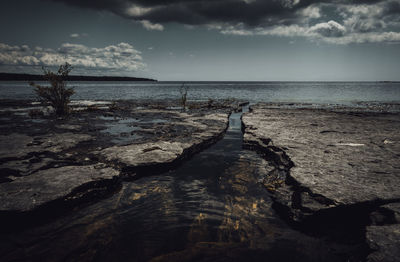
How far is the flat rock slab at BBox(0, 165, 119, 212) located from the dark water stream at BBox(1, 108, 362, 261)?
26 cm

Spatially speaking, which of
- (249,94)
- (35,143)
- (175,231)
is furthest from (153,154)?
(249,94)

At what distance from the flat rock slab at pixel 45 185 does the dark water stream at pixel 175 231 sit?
26cm

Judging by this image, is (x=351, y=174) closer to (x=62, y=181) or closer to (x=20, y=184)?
(x=62, y=181)

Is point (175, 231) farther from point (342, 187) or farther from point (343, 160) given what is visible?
point (343, 160)

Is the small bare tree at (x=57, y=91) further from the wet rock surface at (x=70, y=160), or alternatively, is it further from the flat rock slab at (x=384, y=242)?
the flat rock slab at (x=384, y=242)

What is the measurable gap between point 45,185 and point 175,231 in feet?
5.39

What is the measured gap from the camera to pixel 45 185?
8.13ft

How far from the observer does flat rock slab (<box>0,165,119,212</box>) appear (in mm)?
2156

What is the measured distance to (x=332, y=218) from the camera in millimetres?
2127

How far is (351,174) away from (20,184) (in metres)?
4.02

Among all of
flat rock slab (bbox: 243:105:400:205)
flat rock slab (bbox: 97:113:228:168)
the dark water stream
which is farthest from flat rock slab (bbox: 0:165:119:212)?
flat rock slab (bbox: 243:105:400:205)

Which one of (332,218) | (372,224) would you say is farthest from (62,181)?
(372,224)

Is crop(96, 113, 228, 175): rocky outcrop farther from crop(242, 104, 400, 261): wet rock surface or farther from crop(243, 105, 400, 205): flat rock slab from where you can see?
crop(242, 104, 400, 261): wet rock surface

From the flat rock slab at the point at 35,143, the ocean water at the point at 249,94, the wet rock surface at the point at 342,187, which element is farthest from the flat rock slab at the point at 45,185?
the ocean water at the point at 249,94
